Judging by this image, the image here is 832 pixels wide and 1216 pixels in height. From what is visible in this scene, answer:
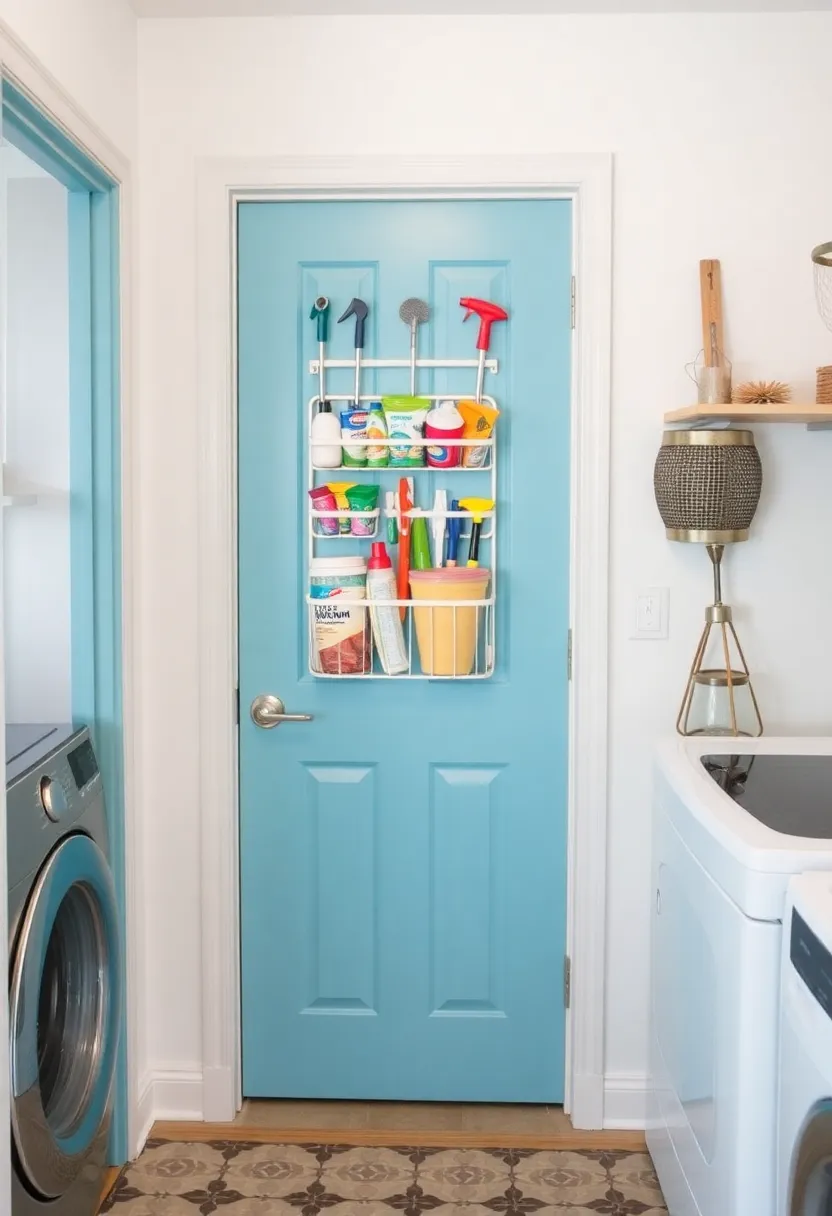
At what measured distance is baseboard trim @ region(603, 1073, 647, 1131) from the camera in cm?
244

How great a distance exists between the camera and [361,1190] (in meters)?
2.22

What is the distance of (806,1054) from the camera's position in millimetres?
1411

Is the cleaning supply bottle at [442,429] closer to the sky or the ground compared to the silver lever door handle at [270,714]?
closer to the sky

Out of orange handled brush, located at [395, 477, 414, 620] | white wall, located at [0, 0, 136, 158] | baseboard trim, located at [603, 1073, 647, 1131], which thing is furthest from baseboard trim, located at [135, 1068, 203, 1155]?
white wall, located at [0, 0, 136, 158]

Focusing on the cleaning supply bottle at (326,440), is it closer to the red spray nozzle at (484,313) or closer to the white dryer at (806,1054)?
the red spray nozzle at (484,313)

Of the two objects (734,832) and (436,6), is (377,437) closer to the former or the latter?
(436,6)

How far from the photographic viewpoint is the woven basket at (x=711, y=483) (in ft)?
7.16

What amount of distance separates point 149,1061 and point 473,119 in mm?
2146

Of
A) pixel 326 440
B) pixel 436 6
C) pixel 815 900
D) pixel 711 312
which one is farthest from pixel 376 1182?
pixel 436 6

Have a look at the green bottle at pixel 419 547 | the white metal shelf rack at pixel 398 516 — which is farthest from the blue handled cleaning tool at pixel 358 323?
the green bottle at pixel 419 547

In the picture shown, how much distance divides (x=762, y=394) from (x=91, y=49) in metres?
1.41

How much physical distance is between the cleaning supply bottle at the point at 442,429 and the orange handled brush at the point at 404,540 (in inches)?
3.4

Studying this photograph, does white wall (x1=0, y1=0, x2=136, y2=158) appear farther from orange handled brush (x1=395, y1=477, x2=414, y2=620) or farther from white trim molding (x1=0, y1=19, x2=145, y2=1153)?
orange handled brush (x1=395, y1=477, x2=414, y2=620)

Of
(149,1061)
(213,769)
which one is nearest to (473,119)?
(213,769)
